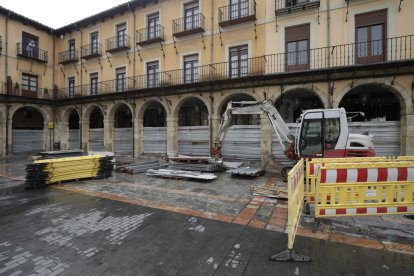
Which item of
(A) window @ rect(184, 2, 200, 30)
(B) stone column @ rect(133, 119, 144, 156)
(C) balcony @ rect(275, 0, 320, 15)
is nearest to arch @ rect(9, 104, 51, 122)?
(B) stone column @ rect(133, 119, 144, 156)

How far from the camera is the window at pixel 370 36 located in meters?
10.5

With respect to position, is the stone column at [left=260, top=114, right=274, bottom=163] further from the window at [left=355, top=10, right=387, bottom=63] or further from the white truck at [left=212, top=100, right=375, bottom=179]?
the window at [left=355, top=10, right=387, bottom=63]

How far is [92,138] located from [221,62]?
1276 centimetres

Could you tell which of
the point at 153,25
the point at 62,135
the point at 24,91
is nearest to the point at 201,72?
the point at 153,25

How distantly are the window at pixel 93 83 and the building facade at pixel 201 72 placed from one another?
15 cm

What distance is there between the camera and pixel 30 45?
1945cm

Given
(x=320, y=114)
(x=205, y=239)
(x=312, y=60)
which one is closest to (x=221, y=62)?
(x=312, y=60)

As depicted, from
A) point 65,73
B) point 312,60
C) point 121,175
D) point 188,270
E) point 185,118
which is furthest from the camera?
point 65,73

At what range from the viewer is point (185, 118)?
1750cm

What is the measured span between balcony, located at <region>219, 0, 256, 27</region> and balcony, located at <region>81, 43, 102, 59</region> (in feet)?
35.6

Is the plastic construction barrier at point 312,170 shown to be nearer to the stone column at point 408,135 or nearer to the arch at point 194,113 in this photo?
the stone column at point 408,135

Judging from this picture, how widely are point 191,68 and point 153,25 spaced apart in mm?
4846

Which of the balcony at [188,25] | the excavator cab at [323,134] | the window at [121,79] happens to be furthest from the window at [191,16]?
the excavator cab at [323,134]

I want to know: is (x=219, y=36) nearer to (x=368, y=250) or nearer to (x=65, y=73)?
(x=368, y=250)
